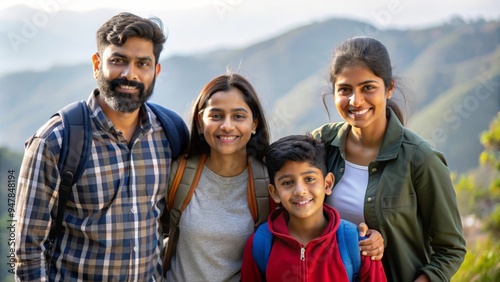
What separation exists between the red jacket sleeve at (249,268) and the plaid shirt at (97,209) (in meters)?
0.46

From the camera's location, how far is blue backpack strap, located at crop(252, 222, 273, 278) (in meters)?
2.72

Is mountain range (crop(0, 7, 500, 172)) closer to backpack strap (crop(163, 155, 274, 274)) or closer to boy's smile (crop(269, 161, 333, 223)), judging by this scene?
backpack strap (crop(163, 155, 274, 274))

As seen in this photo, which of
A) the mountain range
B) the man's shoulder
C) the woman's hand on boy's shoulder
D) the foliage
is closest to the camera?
the man's shoulder

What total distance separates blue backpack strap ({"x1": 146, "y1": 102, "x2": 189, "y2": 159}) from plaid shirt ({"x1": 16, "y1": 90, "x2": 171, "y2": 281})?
14 cm

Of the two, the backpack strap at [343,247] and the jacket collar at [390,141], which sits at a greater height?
the jacket collar at [390,141]

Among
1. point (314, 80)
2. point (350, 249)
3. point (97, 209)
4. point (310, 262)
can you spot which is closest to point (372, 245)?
point (350, 249)

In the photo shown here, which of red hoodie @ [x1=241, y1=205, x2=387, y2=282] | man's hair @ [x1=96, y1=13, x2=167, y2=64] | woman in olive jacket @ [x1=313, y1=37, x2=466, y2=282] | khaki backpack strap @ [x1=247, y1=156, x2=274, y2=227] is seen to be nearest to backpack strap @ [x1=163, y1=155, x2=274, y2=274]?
khaki backpack strap @ [x1=247, y1=156, x2=274, y2=227]

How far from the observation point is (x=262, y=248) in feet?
8.95

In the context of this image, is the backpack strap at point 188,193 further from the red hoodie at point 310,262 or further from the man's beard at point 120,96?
the man's beard at point 120,96

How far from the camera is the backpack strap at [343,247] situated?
262cm

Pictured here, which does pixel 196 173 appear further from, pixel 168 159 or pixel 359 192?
pixel 359 192

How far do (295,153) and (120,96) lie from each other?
2.93 feet

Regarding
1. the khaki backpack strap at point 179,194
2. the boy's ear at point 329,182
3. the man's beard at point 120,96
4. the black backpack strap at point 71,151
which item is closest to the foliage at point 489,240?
the boy's ear at point 329,182

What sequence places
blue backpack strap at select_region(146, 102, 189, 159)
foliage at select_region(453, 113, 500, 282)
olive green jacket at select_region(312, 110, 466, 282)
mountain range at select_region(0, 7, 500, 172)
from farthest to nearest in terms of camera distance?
mountain range at select_region(0, 7, 500, 172), foliage at select_region(453, 113, 500, 282), blue backpack strap at select_region(146, 102, 189, 159), olive green jacket at select_region(312, 110, 466, 282)
